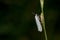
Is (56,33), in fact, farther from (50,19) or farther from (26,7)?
(26,7)

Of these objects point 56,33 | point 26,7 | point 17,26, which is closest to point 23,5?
point 26,7

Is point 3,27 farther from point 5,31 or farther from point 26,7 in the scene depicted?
point 26,7

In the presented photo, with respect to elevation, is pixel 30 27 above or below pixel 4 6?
below

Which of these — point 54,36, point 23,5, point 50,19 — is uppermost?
point 23,5

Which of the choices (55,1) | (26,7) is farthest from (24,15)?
(55,1)

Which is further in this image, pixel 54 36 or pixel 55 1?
pixel 55 1

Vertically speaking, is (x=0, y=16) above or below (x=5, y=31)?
above
